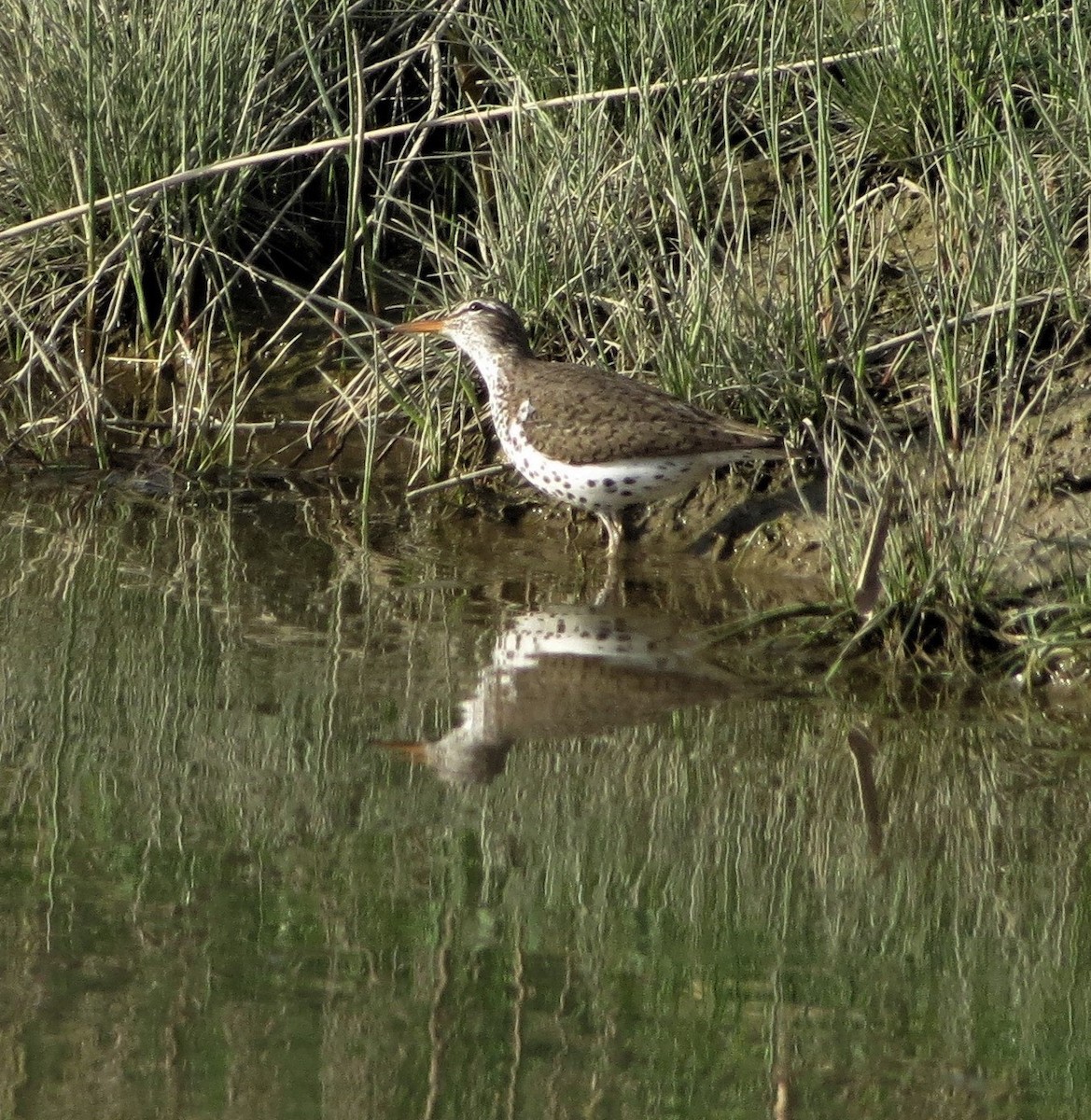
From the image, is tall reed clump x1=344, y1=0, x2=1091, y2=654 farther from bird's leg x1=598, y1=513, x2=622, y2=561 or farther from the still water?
the still water

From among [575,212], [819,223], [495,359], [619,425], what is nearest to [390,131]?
[575,212]

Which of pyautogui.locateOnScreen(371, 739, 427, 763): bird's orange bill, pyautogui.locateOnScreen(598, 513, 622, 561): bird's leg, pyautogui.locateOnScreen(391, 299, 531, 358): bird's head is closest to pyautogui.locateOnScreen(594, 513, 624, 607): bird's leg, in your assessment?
pyautogui.locateOnScreen(598, 513, 622, 561): bird's leg

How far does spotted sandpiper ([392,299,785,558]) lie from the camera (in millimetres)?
6555

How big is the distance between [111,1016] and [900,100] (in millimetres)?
5458

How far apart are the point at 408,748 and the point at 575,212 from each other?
3155mm

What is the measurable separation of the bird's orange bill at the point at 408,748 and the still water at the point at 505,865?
0.4 inches

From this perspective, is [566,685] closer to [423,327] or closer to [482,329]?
[482,329]

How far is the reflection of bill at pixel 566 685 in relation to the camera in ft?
16.8

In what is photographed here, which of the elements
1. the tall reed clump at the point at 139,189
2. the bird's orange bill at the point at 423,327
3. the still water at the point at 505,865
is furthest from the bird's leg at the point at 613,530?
the tall reed clump at the point at 139,189

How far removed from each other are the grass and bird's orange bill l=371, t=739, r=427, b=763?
1675 millimetres

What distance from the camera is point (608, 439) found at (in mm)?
6586

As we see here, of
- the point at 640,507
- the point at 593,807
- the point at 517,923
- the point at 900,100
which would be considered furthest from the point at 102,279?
the point at 517,923

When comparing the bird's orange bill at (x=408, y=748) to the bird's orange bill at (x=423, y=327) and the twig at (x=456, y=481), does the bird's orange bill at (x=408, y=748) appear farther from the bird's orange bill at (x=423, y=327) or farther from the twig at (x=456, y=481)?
the bird's orange bill at (x=423, y=327)

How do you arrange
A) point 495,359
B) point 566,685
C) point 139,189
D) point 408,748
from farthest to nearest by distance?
point 139,189, point 495,359, point 566,685, point 408,748
